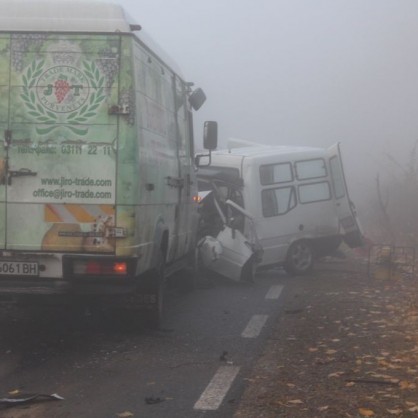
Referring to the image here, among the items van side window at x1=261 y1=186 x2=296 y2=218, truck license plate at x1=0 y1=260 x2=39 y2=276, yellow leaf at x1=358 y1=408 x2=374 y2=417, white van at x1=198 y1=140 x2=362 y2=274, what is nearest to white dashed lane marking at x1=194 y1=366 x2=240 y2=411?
yellow leaf at x1=358 y1=408 x2=374 y2=417

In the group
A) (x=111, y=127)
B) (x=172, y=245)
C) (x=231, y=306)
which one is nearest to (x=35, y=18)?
(x=111, y=127)

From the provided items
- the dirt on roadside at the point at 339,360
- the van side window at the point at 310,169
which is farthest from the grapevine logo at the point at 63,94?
the van side window at the point at 310,169

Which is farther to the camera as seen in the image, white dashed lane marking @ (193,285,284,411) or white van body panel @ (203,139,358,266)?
white van body panel @ (203,139,358,266)

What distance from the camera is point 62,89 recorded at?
7.59 meters

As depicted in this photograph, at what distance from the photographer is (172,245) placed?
9.95m

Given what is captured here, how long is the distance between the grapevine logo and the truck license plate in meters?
1.20

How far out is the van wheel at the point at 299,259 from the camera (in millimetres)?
15406

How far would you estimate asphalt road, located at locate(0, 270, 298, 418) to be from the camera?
238 inches

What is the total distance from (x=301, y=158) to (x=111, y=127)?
8.50 m

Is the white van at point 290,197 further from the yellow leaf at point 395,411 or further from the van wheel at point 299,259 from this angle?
the yellow leaf at point 395,411

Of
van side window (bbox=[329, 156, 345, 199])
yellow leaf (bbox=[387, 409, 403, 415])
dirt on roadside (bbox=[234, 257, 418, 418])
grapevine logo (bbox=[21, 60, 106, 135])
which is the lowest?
yellow leaf (bbox=[387, 409, 403, 415])

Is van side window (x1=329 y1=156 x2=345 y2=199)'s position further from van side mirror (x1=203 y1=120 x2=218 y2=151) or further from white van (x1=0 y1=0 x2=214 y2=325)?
white van (x1=0 y1=0 x2=214 y2=325)

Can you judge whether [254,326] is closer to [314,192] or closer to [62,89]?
[62,89]

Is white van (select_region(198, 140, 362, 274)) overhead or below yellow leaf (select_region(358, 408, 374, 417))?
overhead
